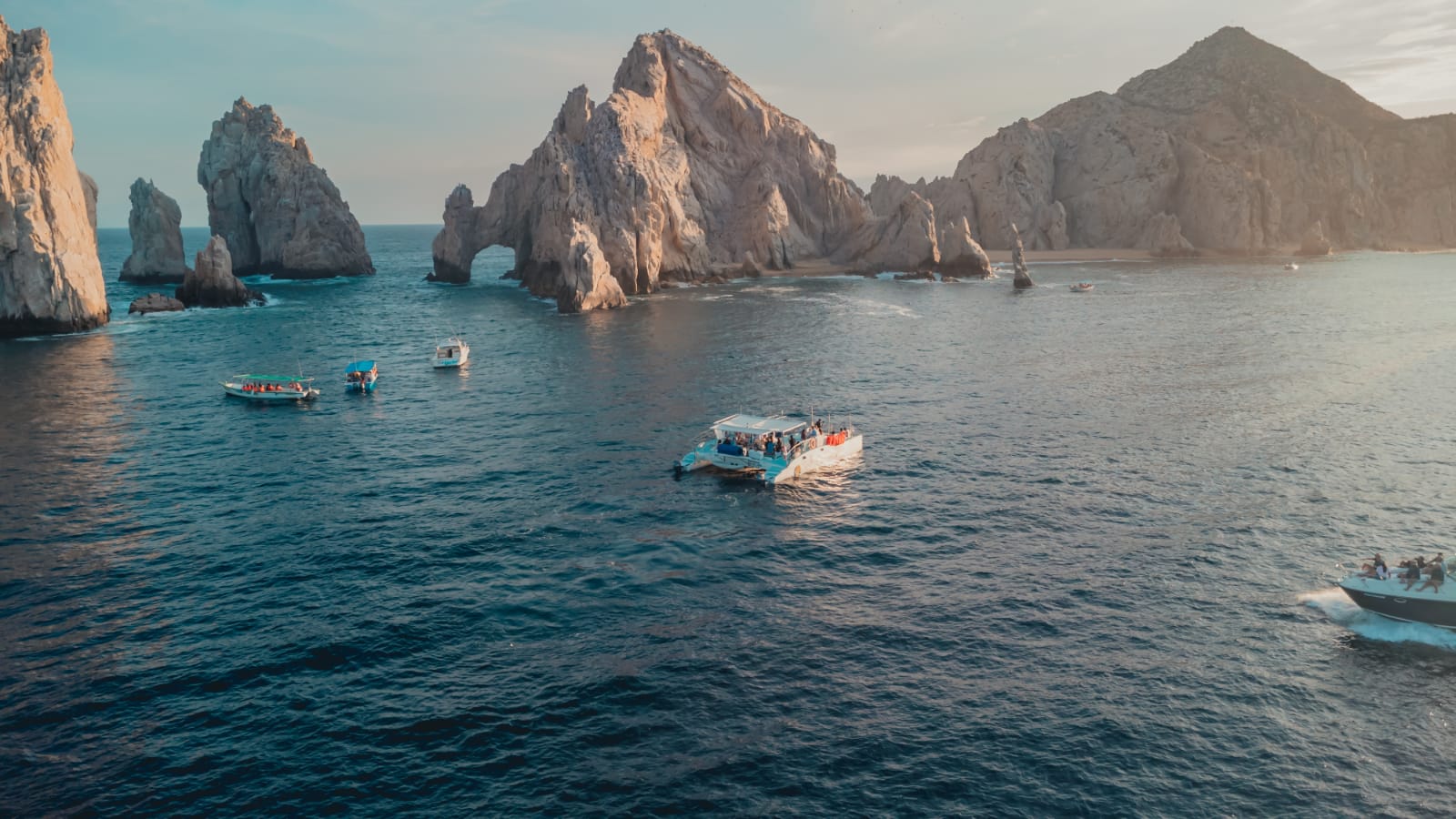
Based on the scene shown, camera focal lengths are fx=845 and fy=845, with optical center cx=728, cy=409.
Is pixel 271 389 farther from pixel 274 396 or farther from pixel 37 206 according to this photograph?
pixel 37 206

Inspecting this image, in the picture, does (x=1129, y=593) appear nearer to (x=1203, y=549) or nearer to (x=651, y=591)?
(x=1203, y=549)

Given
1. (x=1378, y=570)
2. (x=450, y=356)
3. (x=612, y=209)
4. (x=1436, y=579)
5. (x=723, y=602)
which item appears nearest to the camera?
(x=1436, y=579)

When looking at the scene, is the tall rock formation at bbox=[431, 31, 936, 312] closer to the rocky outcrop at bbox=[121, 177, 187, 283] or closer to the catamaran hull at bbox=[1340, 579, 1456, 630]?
the rocky outcrop at bbox=[121, 177, 187, 283]

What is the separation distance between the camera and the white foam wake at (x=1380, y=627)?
1374 inches

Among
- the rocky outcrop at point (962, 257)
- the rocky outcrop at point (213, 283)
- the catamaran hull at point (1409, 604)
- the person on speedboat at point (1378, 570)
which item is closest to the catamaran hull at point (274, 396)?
the catamaran hull at point (1409, 604)

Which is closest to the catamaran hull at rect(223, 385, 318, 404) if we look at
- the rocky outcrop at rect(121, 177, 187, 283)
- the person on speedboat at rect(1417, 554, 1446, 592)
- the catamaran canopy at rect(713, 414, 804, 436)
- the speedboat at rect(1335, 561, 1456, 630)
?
the catamaran canopy at rect(713, 414, 804, 436)

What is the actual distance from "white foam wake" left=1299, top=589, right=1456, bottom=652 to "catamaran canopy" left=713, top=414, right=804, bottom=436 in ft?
106

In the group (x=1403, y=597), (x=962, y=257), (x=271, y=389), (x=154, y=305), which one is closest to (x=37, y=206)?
(x=154, y=305)

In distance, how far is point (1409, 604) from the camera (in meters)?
35.3

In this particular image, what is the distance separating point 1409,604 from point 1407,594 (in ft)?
1.49

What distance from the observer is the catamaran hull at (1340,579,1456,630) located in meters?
34.9

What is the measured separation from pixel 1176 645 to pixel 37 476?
70075mm

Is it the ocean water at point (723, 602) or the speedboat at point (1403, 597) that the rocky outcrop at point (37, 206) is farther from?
the speedboat at point (1403, 597)

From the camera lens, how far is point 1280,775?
1060 inches
